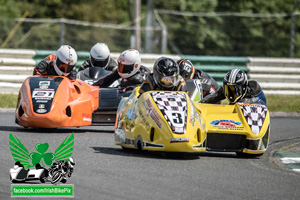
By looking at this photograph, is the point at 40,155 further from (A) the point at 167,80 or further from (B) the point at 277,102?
(B) the point at 277,102

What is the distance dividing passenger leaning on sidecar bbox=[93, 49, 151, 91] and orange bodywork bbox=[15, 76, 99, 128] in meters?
0.79

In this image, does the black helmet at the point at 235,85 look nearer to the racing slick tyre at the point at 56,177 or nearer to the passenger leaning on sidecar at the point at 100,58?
the racing slick tyre at the point at 56,177

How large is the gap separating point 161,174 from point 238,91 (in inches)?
110

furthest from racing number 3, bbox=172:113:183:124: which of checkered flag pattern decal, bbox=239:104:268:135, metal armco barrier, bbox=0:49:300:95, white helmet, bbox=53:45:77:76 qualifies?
metal armco barrier, bbox=0:49:300:95

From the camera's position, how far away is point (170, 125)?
7633mm

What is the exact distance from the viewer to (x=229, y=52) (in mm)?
21344

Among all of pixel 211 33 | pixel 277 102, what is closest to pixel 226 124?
pixel 277 102

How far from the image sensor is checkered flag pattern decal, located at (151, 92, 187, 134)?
765cm

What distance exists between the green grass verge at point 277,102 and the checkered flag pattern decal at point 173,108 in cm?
655

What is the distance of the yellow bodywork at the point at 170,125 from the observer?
7.67 m

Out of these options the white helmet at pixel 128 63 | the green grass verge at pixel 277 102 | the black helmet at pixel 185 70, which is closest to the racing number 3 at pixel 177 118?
the white helmet at pixel 128 63

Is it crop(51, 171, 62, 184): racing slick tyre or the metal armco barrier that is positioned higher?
the metal armco barrier

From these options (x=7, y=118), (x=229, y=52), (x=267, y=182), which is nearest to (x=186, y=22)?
(x=229, y=52)

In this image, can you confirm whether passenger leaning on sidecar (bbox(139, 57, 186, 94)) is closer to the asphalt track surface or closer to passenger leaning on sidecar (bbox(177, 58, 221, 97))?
the asphalt track surface
